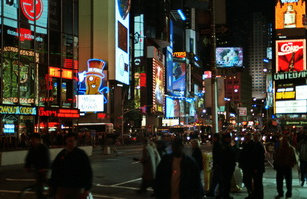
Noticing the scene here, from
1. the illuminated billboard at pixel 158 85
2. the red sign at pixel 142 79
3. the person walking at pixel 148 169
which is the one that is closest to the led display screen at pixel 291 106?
the person walking at pixel 148 169

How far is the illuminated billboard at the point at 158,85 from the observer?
101062mm

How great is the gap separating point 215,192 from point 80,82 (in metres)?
54.2

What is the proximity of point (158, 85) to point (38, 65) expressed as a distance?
61384 mm

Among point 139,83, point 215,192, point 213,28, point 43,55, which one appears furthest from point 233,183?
point 139,83

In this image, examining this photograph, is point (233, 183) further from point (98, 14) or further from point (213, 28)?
point (98, 14)

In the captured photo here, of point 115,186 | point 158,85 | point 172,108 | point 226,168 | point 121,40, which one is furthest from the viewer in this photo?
point 172,108

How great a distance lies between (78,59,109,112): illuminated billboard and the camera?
2539 inches

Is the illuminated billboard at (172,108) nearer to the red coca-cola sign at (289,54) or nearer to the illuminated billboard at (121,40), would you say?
the illuminated billboard at (121,40)

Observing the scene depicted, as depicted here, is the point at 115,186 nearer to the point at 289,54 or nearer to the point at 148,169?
the point at 148,169

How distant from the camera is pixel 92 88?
65.0 metres

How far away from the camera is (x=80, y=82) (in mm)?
65500

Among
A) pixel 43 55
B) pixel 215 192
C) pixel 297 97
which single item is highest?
pixel 43 55

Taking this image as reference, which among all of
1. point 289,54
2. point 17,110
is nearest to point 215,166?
point 17,110

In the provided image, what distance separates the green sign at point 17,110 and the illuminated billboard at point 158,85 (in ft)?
193
